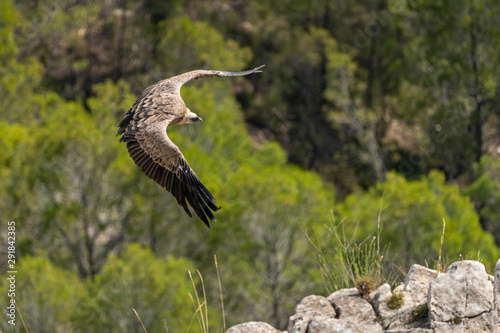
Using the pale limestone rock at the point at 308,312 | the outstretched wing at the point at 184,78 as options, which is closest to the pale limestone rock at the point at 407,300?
the pale limestone rock at the point at 308,312

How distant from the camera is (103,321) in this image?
66.1 ft

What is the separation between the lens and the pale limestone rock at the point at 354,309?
215 inches

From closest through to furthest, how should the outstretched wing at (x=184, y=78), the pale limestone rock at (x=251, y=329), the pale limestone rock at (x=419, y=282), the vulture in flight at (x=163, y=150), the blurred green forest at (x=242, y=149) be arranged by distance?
1. the pale limestone rock at (x=419, y=282)
2. the pale limestone rock at (x=251, y=329)
3. the vulture in flight at (x=163, y=150)
4. the outstretched wing at (x=184, y=78)
5. the blurred green forest at (x=242, y=149)

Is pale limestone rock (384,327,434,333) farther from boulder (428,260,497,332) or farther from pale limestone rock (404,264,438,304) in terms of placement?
pale limestone rock (404,264,438,304)

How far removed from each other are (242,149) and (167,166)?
23.4 metres

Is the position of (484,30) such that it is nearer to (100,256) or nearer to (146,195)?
(146,195)

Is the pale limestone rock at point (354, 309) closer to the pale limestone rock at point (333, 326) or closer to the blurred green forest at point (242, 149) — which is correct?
the pale limestone rock at point (333, 326)

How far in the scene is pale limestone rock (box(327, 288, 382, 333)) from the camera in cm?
546

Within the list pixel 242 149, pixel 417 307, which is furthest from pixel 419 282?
pixel 242 149

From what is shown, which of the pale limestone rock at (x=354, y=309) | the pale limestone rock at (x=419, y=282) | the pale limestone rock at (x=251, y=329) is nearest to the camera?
the pale limestone rock at (x=354, y=309)

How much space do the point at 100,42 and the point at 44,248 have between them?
20.6 metres

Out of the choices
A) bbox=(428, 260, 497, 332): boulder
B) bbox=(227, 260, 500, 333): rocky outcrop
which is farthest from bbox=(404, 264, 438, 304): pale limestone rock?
bbox=(428, 260, 497, 332): boulder

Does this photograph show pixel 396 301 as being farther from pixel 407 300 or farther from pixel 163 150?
pixel 163 150

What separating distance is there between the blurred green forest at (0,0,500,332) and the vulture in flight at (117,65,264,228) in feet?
8.45
